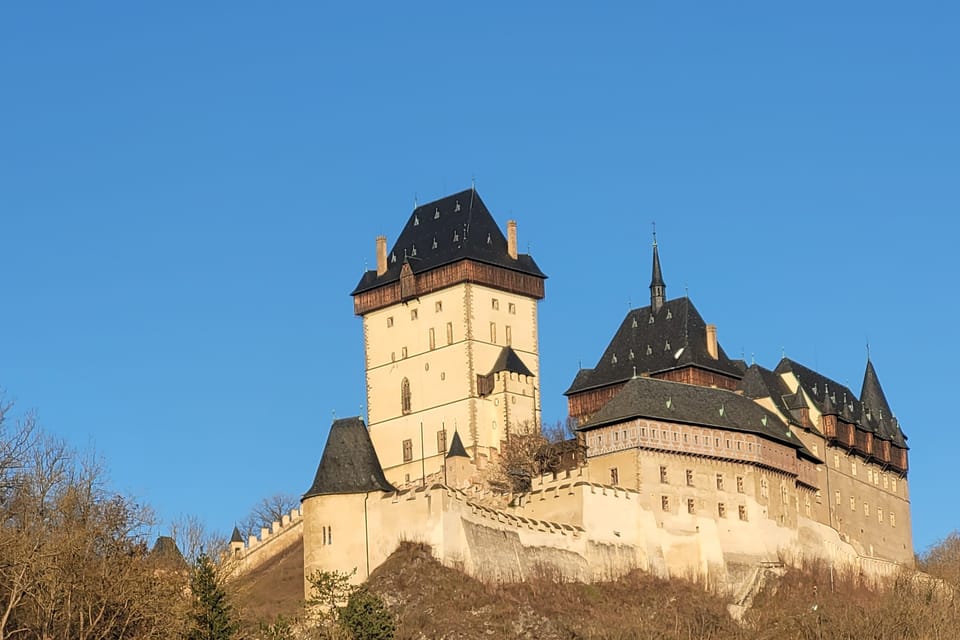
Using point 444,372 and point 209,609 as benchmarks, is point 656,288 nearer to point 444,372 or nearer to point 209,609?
point 444,372

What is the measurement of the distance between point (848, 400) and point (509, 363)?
1807cm

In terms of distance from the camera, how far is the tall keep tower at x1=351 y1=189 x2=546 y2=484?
294ft

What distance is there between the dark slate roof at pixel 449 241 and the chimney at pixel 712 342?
8103 millimetres

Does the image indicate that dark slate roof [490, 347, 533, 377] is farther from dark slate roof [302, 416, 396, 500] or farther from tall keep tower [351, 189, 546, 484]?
dark slate roof [302, 416, 396, 500]

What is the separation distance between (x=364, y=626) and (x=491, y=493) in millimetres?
22835

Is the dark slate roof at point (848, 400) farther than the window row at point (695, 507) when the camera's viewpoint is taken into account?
Yes

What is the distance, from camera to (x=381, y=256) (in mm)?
95875

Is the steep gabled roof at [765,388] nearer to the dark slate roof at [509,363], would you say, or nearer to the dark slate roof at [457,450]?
the dark slate roof at [509,363]

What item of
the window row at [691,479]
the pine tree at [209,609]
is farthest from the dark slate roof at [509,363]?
the pine tree at [209,609]

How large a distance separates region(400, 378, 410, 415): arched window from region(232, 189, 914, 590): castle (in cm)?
9

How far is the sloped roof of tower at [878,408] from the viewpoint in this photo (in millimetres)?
100750

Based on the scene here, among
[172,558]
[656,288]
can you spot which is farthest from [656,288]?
[172,558]

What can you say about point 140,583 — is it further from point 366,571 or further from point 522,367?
point 522,367

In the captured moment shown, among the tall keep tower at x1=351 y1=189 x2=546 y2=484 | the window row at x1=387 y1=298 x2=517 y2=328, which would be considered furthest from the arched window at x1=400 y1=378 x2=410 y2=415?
the window row at x1=387 y1=298 x2=517 y2=328
